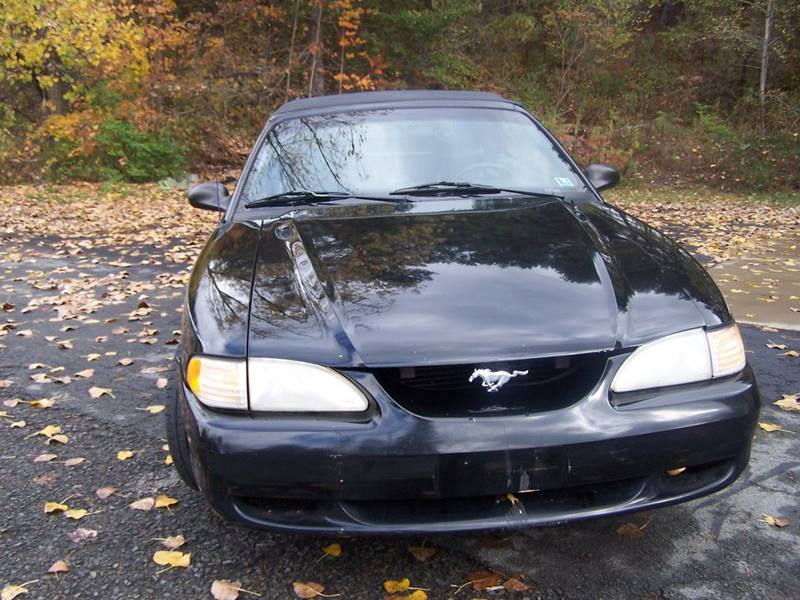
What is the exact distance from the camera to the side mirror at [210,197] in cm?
368

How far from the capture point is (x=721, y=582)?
2184 millimetres

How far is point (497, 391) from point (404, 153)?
1.75m

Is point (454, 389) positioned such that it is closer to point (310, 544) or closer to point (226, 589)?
point (310, 544)

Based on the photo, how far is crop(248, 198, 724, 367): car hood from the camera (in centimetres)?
202

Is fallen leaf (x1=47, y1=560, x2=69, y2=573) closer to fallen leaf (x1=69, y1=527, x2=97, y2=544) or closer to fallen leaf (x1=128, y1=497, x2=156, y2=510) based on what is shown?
fallen leaf (x1=69, y1=527, x2=97, y2=544)

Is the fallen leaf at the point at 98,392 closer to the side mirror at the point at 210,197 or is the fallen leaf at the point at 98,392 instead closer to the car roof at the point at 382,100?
the side mirror at the point at 210,197

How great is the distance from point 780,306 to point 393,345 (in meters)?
4.26

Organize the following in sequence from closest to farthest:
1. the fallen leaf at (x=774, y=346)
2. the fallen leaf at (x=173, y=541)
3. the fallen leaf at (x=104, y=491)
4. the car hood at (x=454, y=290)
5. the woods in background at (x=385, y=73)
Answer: the car hood at (x=454, y=290) < the fallen leaf at (x=173, y=541) < the fallen leaf at (x=104, y=491) < the fallen leaf at (x=774, y=346) < the woods in background at (x=385, y=73)

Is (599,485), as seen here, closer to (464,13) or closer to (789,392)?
(789,392)

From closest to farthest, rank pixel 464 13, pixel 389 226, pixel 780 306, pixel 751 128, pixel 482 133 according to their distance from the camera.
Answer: pixel 389 226, pixel 482 133, pixel 780 306, pixel 751 128, pixel 464 13

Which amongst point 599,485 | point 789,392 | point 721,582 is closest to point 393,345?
point 599,485

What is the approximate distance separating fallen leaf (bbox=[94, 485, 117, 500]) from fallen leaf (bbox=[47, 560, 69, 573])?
17.6 inches

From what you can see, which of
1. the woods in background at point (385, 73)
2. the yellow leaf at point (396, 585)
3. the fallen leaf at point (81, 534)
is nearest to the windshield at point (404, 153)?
the fallen leaf at point (81, 534)

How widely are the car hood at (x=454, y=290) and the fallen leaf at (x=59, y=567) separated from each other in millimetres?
1044
